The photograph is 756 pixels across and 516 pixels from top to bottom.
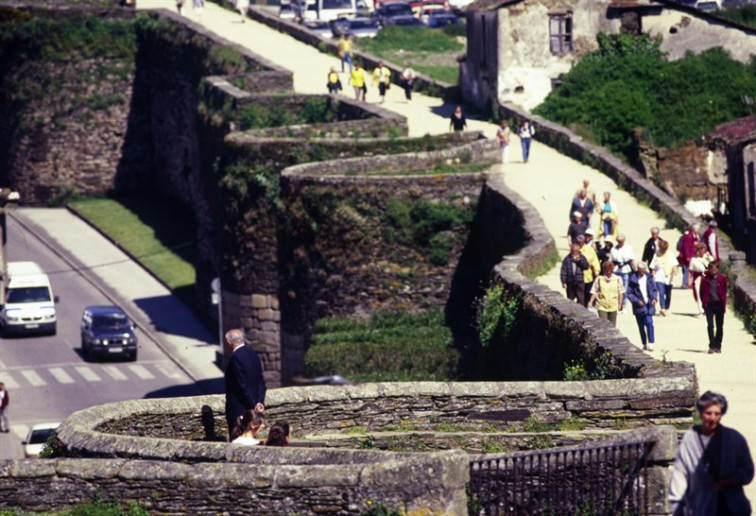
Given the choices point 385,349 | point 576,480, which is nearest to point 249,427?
point 576,480

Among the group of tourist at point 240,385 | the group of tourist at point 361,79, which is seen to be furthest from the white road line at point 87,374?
the group of tourist at point 240,385

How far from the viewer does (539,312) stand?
23094 millimetres

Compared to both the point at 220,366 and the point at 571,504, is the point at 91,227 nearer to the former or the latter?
the point at 220,366

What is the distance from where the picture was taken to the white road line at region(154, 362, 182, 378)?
45719mm

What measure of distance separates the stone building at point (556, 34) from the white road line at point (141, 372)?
37.8ft

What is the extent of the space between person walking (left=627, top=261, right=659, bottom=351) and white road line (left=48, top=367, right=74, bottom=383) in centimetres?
2318

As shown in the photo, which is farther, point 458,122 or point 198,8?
point 198,8

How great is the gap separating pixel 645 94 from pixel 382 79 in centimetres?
725

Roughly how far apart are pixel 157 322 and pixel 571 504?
37746 mm

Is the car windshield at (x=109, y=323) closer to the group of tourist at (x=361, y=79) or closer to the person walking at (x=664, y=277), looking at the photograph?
the group of tourist at (x=361, y=79)

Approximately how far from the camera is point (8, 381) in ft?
150

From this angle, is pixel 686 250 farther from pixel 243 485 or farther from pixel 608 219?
pixel 243 485

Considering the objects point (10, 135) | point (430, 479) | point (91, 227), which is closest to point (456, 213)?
point (430, 479)

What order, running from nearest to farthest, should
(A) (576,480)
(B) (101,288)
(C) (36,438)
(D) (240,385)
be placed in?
(A) (576,480), (D) (240,385), (C) (36,438), (B) (101,288)
